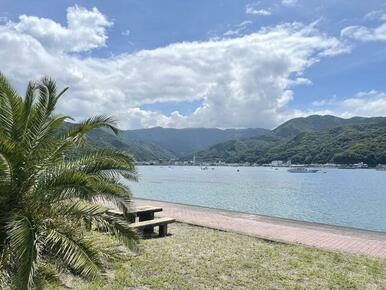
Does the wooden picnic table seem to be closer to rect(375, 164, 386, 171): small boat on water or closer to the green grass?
the green grass

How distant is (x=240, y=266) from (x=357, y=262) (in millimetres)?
2471

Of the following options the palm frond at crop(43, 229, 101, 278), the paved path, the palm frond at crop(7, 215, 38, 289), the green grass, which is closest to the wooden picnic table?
the green grass

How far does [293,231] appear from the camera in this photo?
11.6 metres

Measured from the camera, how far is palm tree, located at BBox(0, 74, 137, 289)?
453cm

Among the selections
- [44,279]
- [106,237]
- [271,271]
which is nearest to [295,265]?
[271,271]

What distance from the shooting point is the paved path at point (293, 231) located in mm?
9727

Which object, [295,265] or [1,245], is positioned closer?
[1,245]

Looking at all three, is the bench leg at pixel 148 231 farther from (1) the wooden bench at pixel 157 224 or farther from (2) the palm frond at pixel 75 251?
(2) the palm frond at pixel 75 251

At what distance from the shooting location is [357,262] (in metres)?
7.83

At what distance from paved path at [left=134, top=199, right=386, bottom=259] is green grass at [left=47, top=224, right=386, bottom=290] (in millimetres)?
1150

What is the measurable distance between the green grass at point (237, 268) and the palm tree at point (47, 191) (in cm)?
76

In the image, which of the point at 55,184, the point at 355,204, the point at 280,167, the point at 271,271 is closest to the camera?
the point at 55,184

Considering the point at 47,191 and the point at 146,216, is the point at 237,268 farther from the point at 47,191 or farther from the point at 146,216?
the point at 146,216

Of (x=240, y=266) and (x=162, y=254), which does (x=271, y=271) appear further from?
(x=162, y=254)
